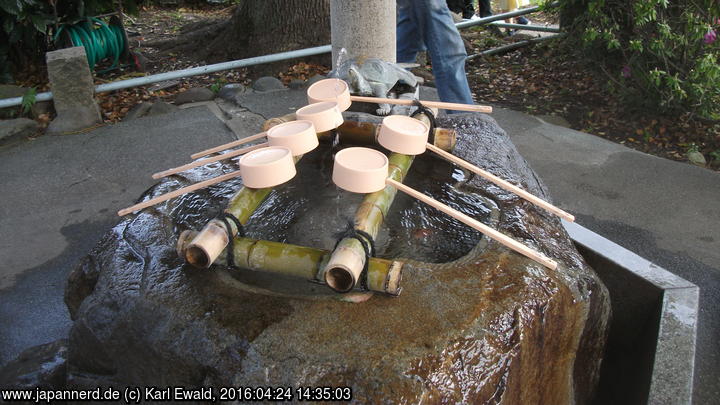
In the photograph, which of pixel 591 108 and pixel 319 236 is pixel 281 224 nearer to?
pixel 319 236

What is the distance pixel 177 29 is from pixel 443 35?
23.5 ft

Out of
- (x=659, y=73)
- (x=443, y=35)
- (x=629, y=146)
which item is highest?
(x=443, y=35)

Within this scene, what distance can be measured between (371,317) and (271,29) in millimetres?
5756

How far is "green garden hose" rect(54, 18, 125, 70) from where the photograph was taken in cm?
631

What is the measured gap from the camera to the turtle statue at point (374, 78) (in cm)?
243

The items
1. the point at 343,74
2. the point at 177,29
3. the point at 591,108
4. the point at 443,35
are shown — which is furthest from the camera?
the point at 177,29

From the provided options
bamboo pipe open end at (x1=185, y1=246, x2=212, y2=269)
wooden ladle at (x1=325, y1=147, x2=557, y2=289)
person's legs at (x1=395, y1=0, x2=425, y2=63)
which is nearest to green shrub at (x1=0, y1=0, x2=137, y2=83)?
person's legs at (x1=395, y1=0, x2=425, y2=63)

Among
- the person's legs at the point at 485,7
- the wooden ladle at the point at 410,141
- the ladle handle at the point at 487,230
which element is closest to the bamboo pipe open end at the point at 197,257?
the ladle handle at the point at 487,230

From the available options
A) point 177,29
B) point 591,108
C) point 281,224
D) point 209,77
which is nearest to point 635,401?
point 281,224

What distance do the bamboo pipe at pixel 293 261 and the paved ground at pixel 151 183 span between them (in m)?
1.73

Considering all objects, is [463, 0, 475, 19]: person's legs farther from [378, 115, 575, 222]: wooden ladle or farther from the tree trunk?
[378, 115, 575, 222]: wooden ladle

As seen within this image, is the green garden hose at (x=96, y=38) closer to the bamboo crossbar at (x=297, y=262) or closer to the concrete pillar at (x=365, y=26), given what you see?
the concrete pillar at (x=365, y=26)

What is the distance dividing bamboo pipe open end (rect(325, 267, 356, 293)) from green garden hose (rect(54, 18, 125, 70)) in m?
5.97

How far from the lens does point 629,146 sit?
16.6 ft
